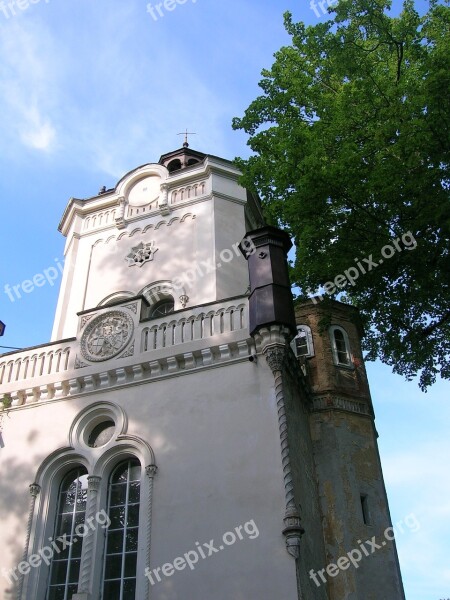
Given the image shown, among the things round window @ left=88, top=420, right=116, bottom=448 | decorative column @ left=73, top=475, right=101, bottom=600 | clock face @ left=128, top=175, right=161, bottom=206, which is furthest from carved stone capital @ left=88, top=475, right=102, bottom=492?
clock face @ left=128, top=175, right=161, bottom=206

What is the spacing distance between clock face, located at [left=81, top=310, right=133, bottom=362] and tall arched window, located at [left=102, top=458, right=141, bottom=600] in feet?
9.35

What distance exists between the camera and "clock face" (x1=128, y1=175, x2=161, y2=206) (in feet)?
70.3

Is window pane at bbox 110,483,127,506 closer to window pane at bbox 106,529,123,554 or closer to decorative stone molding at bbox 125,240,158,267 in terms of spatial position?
window pane at bbox 106,529,123,554

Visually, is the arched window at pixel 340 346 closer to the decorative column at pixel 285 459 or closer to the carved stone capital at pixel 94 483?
the decorative column at pixel 285 459

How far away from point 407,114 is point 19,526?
1220 centimetres

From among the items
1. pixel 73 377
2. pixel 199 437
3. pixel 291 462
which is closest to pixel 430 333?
pixel 291 462

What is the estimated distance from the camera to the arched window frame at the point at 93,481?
12.5 metres

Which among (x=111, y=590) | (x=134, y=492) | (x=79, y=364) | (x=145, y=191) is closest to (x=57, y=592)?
(x=111, y=590)

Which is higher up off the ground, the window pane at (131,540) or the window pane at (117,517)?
the window pane at (117,517)

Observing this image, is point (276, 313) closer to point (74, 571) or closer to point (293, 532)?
point (293, 532)

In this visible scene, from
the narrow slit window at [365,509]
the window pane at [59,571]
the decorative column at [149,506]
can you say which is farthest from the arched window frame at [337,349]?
the window pane at [59,571]

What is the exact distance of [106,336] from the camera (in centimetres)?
1573

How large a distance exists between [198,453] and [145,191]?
11.5 metres

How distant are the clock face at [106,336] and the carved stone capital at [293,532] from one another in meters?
6.05
